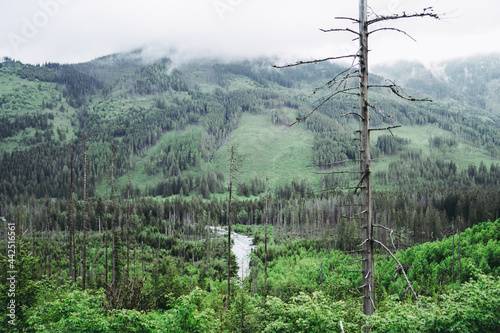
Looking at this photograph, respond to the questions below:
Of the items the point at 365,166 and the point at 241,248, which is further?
the point at 241,248

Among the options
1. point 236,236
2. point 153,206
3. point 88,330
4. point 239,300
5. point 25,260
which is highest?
point 25,260

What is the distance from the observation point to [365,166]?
9.30 metres

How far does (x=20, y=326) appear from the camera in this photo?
1614 cm

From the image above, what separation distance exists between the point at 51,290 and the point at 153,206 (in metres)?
108

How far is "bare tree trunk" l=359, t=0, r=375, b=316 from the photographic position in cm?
923

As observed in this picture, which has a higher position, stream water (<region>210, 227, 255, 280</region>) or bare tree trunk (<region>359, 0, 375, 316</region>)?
bare tree trunk (<region>359, 0, 375, 316</region>)

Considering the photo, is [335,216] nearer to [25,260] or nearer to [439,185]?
[439,185]

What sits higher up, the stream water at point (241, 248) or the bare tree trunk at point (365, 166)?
the bare tree trunk at point (365, 166)

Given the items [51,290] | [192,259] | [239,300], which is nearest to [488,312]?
[239,300]

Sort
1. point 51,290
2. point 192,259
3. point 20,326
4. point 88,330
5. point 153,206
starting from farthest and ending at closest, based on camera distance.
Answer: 1. point 153,206
2. point 192,259
3. point 51,290
4. point 20,326
5. point 88,330

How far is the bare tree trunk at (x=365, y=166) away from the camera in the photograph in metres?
9.23

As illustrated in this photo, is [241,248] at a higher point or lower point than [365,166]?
lower

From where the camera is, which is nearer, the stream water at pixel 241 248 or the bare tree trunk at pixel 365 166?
the bare tree trunk at pixel 365 166

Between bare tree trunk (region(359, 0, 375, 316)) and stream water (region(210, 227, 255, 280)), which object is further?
stream water (region(210, 227, 255, 280))
